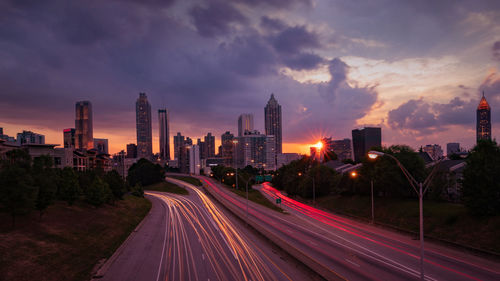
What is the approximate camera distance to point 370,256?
30.0m

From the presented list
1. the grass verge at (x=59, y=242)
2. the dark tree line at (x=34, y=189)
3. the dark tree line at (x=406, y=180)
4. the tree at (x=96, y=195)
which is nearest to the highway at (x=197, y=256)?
the grass verge at (x=59, y=242)

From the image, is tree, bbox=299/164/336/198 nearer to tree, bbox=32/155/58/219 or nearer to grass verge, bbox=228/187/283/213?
grass verge, bbox=228/187/283/213

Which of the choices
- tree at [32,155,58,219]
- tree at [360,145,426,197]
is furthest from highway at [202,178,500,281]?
tree at [32,155,58,219]

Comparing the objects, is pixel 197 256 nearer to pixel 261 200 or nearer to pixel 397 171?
pixel 397 171

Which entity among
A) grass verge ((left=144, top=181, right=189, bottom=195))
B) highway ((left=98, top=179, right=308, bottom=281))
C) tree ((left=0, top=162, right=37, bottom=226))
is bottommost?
grass verge ((left=144, top=181, right=189, bottom=195))

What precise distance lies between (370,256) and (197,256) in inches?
768

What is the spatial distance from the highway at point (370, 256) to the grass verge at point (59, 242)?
23965 mm

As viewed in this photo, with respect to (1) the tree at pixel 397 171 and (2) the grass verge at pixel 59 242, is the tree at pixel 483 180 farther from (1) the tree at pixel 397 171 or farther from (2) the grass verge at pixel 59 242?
(2) the grass verge at pixel 59 242

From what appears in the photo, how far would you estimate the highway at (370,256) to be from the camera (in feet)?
80.9

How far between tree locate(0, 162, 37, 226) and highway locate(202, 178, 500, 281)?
3192 centimetres

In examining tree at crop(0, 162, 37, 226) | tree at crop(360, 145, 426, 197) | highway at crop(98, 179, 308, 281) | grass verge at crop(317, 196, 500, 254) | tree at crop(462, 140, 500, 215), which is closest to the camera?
highway at crop(98, 179, 308, 281)

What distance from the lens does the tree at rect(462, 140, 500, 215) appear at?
3628 centimetres

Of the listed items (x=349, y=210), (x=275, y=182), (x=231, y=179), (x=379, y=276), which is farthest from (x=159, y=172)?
(x=379, y=276)

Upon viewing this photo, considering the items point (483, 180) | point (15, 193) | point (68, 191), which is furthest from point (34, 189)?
point (483, 180)
